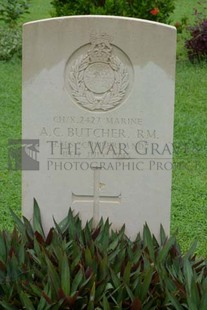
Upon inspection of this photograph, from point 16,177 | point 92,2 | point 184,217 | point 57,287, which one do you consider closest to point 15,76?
point 92,2

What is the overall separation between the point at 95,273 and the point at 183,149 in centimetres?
375

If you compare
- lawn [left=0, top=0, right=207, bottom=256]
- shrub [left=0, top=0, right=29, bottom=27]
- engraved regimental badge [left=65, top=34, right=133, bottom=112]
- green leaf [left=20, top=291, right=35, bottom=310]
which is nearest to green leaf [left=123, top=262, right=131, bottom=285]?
green leaf [left=20, top=291, right=35, bottom=310]

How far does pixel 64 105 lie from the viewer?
4.47m

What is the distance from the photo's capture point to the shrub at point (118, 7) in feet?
36.6

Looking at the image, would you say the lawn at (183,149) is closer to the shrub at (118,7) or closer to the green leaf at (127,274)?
the shrub at (118,7)

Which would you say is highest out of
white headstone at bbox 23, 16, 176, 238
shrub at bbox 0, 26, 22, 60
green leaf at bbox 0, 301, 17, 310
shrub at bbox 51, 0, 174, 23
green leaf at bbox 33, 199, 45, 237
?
shrub at bbox 51, 0, 174, 23

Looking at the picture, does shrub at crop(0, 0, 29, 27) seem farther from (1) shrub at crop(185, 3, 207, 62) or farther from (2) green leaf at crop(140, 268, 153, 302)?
(2) green leaf at crop(140, 268, 153, 302)

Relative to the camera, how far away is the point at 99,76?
4.45m

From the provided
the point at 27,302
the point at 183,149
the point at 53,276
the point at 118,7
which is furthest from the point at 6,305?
the point at 118,7

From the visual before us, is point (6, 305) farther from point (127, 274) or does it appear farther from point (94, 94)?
point (94, 94)

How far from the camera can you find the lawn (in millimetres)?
6094

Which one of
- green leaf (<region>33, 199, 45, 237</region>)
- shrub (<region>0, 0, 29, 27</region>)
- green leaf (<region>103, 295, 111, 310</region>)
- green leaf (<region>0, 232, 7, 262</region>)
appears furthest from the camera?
shrub (<region>0, 0, 29, 27</region>)

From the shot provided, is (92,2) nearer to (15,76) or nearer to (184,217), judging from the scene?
(15,76)

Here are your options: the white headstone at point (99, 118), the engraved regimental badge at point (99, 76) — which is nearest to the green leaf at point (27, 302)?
the white headstone at point (99, 118)
